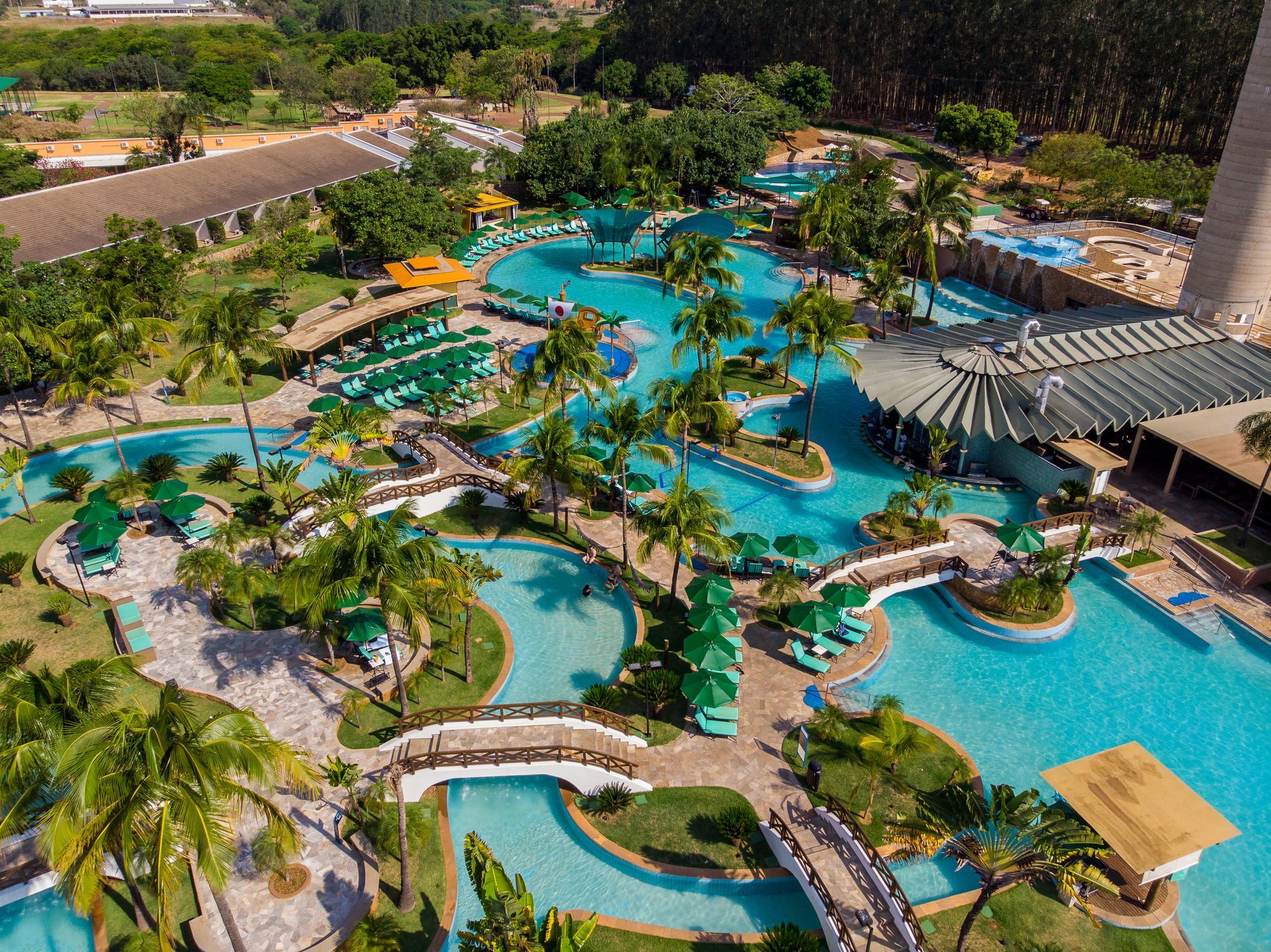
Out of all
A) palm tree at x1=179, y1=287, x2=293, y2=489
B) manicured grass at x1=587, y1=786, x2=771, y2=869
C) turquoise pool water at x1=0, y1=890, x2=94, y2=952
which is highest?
palm tree at x1=179, y1=287, x2=293, y2=489

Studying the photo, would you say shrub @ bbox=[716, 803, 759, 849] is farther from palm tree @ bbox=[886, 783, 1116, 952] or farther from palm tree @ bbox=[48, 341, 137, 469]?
palm tree @ bbox=[48, 341, 137, 469]

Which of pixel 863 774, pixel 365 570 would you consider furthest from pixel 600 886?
pixel 365 570

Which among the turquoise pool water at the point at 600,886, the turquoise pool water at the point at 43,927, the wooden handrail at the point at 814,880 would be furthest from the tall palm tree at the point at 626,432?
the turquoise pool water at the point at 43,927

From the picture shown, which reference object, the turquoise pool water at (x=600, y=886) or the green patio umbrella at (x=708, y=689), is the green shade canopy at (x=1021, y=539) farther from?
the turquoise pool water at (x=600, y=886)

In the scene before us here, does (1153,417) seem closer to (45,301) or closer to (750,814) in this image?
(750,814)

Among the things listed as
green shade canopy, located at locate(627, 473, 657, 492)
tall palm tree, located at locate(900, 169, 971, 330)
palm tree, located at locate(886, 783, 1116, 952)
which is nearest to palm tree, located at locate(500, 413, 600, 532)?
green shade canopy, located at locate(627, 473, 657, 492)

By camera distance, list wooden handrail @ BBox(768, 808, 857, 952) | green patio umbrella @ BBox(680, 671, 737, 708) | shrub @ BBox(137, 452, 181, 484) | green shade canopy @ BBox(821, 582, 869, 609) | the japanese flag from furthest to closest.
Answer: the japanese flag < shrub @ BBox(137, 452, 181, 484) < green shade canopy @ BBox(821, 582, 869, 609) < green patio umbrella @ BBox(680, 671, 737, 708) < wooden handrail @ BBox(768, 808, 857, 952)
